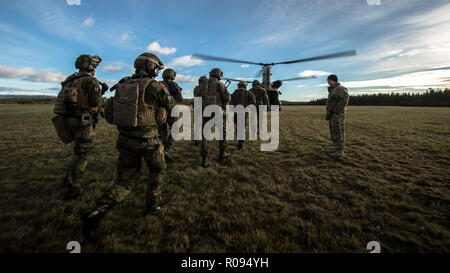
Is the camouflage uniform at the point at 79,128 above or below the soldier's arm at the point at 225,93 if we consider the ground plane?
below

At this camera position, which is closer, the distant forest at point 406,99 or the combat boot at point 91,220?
the combat boot at point 91,220

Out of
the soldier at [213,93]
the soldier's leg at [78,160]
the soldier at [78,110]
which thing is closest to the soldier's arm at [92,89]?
the soldier at [78,110]

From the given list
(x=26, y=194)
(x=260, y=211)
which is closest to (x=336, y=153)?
(x=260, y=211)

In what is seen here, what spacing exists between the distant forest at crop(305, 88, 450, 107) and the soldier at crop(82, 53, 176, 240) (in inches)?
3022

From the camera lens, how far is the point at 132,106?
2516 mm

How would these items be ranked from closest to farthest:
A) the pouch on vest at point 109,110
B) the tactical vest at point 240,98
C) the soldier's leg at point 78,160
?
the pouch on vest at point 109,110 → the soldier's leg at point 78,160 → the tactical vest at point 240,98

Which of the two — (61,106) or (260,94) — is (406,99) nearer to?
(260,94)

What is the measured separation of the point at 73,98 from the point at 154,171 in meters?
2.19

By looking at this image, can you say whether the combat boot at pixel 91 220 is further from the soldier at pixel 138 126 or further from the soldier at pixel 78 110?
the soldier at pixel 78 110

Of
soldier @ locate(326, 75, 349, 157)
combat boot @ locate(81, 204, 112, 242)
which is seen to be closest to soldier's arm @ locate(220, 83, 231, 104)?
soldier @ locate(326, 75, 349, 157)

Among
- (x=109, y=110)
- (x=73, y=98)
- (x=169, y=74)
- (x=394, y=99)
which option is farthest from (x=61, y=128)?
(x=394, y=99)

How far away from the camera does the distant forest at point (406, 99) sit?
51.7 m

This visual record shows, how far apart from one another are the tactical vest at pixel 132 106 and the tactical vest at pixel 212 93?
2.71 metres
